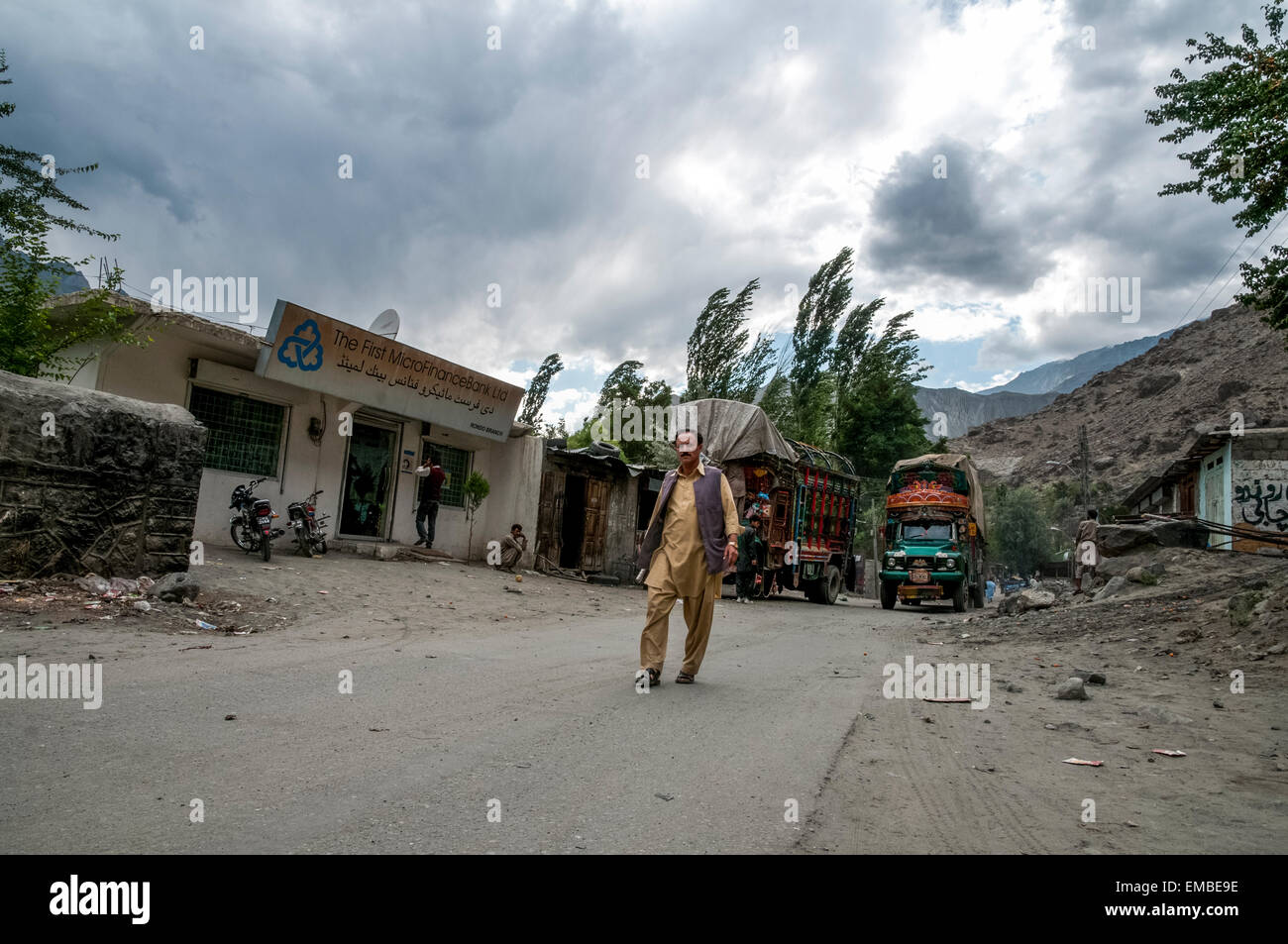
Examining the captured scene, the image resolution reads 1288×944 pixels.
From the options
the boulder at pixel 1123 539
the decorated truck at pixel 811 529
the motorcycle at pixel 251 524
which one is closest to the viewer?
Answer: the motorcycle at pixel 251 524

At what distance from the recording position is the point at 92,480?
814cm

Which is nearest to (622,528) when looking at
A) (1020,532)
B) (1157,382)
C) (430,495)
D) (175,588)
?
(430,495)

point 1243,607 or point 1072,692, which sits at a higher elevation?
point 1243,607

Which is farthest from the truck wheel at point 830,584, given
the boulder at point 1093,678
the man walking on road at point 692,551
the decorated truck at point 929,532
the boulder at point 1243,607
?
the man walking on road at point 692,551

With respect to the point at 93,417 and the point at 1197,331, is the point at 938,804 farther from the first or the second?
the point at 1197,331

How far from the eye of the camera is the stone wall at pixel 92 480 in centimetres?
758

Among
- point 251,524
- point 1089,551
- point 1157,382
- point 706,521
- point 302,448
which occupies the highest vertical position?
point 1157,382

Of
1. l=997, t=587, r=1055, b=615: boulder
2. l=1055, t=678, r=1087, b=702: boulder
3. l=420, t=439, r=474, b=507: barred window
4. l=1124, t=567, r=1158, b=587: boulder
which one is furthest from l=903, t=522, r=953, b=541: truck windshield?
l=1055, t=678, r=1087, b=702: boulder

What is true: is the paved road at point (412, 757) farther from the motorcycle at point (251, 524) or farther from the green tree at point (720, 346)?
the green tree at point (720, 346)

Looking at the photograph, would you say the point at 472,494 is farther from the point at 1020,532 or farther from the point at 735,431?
the point at 1020,532

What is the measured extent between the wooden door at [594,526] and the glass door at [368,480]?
5304 millimetres

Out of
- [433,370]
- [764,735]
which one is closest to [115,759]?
[764,735]

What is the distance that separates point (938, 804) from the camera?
3.34 meters

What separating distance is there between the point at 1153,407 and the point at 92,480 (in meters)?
82.7
